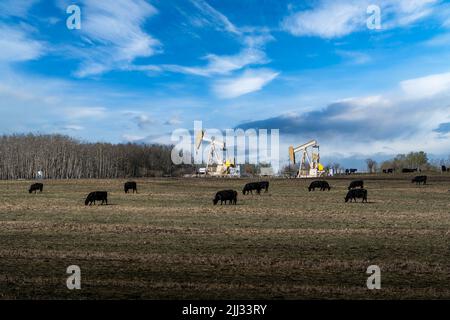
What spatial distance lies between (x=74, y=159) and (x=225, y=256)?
427 ft

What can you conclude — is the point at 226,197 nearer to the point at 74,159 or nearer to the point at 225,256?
the point at 225,256

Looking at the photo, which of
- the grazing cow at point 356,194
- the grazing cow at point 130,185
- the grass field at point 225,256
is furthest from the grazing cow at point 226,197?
the grazing cow at point 130,185

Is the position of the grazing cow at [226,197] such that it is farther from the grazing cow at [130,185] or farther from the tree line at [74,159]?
the tree line at [74,159]

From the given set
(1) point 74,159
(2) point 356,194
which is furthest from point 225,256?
(1) point 74,159

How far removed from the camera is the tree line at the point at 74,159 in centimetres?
12600

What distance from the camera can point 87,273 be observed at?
11.6 metres

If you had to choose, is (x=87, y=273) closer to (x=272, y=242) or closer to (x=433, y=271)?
(x=272, y=242)

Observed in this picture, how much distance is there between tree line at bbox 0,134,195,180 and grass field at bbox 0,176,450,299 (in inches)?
4219

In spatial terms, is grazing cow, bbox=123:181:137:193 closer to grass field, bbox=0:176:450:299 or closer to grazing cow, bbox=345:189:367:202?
grazing cow, bbox=345:189:367:202

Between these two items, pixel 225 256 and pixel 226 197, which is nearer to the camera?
pixel 225 256

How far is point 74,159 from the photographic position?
13775 cm

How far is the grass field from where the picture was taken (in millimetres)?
10055
